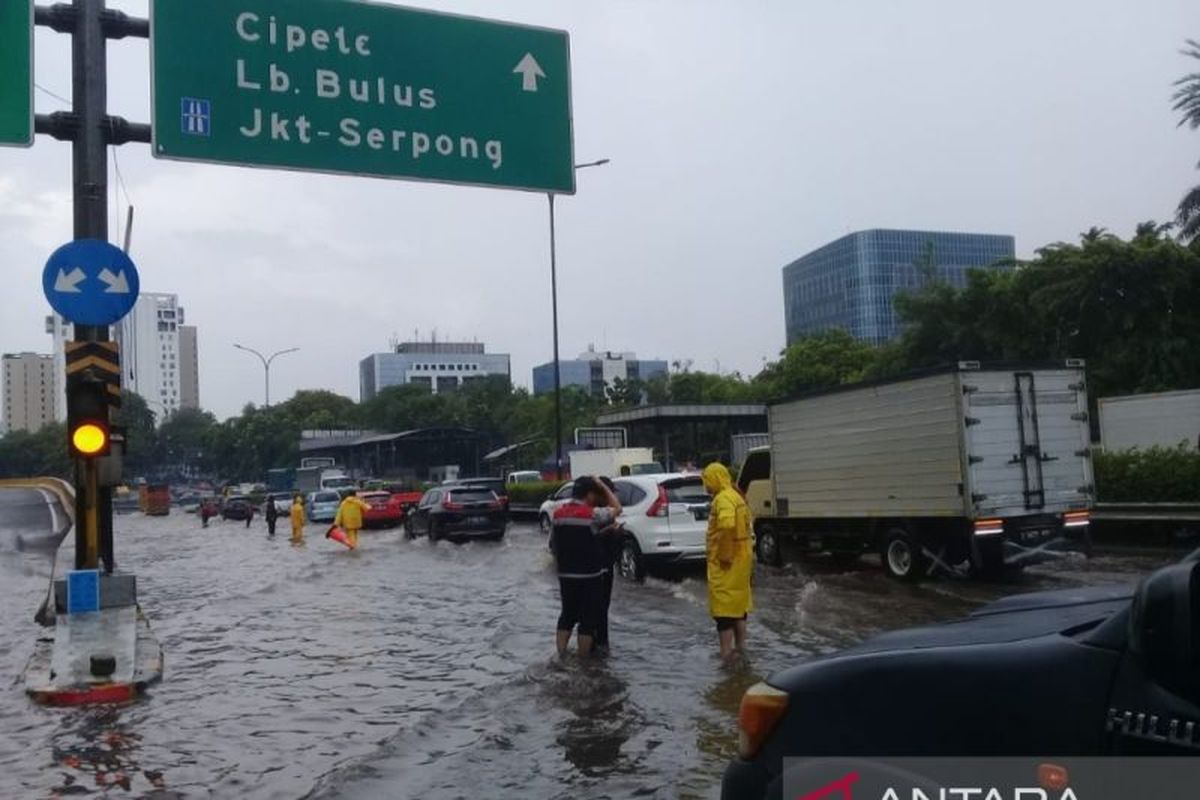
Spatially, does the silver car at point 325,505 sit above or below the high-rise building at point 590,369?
below

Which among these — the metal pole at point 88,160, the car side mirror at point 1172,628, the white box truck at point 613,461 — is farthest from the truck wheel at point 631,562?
the white box truck at point 613,461

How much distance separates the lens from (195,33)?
9.54 meters

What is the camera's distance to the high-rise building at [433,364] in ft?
500

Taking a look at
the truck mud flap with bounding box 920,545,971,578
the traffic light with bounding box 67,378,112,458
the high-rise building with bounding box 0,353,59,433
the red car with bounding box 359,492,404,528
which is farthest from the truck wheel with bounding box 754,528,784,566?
the high-rise building with bounding box 0,353,59,433

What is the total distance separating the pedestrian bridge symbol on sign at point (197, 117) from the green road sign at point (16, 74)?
4.35ft

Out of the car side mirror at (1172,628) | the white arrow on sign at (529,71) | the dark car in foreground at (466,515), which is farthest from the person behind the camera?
the dark car in foreground at (466,515)

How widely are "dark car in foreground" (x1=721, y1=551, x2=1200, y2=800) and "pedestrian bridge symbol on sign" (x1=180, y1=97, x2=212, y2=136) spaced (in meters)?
8.04

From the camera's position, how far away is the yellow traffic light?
10.4m

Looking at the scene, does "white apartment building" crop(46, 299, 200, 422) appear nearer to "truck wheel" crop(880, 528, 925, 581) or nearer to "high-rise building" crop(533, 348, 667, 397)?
"truck wheel" crop(880, 528, 925, 581)

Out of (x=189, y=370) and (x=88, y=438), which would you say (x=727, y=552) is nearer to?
(x=88, y=438)

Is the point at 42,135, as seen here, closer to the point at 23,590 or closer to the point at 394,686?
the point at 394,686

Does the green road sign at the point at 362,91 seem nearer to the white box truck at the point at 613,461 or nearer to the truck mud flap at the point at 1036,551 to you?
the truck mud flap at the point at 1036,551

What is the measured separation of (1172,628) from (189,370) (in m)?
132

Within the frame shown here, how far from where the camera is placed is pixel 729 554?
9000mm
